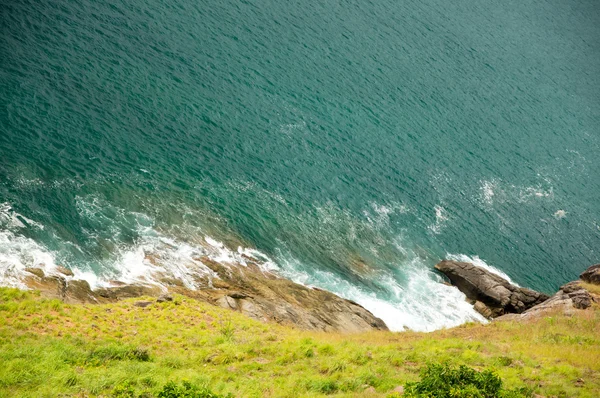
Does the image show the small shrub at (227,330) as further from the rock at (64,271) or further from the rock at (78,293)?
the rock at (64,271)

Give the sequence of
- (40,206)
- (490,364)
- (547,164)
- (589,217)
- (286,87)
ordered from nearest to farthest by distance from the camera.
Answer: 1. (490,364)
2. (40,206)
3. (286,87)
4. (589,217)
5. (547,164)

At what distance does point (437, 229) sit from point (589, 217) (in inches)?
1424

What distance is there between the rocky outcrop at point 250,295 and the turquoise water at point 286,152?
7.45 feet

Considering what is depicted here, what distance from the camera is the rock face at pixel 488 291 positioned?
59.3 meters

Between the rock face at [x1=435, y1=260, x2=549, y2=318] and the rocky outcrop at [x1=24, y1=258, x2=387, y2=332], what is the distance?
649 inches

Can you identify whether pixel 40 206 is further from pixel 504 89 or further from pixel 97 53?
pixel 504 89

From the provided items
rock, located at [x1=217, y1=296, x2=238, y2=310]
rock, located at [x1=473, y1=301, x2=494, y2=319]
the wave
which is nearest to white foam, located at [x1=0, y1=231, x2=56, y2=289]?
the wave

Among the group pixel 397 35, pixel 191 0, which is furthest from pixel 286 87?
pixel 397 35

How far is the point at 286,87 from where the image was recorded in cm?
8275

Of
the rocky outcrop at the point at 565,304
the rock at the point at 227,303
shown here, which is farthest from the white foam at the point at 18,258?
the rocky outcrop at the point at 565,304

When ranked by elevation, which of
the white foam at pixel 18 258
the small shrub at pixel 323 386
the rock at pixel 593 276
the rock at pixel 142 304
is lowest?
the white foam at pixel 18 258

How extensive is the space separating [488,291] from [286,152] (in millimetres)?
31329

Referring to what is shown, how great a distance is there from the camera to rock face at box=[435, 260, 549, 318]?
5931 cm

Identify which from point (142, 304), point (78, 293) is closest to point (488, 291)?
point (142, 304)
